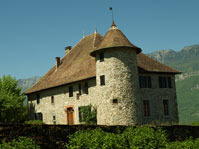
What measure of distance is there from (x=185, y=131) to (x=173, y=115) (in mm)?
11194

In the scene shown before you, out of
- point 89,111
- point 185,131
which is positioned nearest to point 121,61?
point 89,111

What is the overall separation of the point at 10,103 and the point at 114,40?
1579 centimetres

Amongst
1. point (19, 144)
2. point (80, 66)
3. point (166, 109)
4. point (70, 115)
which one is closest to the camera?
point (19, 144)

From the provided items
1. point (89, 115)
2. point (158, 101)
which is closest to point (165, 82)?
point (158, 101)

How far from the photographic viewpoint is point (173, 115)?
2966cm

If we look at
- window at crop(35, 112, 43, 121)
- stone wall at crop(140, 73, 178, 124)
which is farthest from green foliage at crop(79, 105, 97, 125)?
window at crop(35, 112, 43, 121)

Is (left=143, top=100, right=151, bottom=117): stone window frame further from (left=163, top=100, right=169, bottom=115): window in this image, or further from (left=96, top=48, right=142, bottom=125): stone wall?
(left=96, top=48, right=142, bottom=125): stone wall

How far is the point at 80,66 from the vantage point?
3164 centimetres

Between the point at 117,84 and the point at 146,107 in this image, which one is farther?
the point at 146,107

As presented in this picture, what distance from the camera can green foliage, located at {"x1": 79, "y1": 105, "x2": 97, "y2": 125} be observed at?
2708cm

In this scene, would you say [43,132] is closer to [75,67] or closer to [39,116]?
[75,67]

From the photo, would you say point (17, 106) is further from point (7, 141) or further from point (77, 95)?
point (7, 141)

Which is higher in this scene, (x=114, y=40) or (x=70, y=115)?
(x=114, y=40)

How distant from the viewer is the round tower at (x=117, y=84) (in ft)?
79.1
